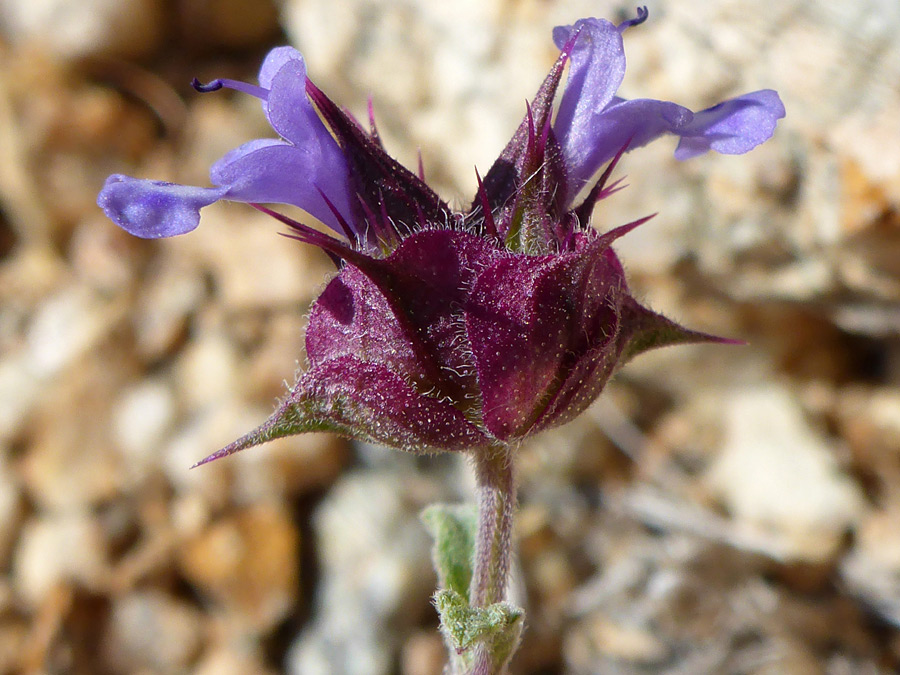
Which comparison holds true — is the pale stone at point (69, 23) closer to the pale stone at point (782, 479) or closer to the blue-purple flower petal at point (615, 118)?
the pale stone at point (782, 479)

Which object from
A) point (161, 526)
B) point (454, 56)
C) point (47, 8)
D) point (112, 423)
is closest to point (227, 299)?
point (112, 423)

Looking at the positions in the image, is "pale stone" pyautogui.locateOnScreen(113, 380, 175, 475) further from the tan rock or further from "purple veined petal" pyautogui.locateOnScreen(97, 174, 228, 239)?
"purple veined petal" pyautogui.locateOnScreen(97, 174, 228, 239)

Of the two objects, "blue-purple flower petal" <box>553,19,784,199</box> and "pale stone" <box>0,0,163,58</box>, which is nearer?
"blue-purple flower petal" <box>553,19,784,199</box>

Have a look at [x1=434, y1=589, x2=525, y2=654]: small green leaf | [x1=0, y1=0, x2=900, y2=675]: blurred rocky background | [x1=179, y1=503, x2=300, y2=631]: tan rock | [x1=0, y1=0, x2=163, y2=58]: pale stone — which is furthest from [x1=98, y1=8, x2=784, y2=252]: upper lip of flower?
[x1=0, y1=0, x2=163, y2=58]: pale stone

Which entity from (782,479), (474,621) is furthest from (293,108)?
(782,479)

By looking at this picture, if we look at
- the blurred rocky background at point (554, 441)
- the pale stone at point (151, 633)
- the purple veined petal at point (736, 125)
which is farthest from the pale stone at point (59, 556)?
the purple veined petal at point (736, 125)

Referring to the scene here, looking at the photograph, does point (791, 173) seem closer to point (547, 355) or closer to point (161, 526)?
point (547, 355)
